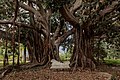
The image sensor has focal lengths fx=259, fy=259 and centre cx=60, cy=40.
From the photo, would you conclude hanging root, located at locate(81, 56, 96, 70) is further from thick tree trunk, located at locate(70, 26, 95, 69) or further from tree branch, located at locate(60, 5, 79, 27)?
tree branch, located at locate(60, 5, 79, 27)

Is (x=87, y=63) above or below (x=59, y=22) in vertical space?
below

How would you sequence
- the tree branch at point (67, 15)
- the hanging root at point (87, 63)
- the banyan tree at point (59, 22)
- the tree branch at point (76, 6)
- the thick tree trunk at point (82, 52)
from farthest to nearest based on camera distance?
the tree branch at point (76, 6)
the thick tree trunk at point (82, 52)
the hanging root at point (87, 63)
the banyan tree at point (59, 22)
the tree branch at point (67, 15)

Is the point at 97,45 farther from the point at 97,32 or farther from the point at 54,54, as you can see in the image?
the point at 54,54

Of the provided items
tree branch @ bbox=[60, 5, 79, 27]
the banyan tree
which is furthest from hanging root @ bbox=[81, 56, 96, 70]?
tree branch @ bbox=[60, 5, 79, 27]

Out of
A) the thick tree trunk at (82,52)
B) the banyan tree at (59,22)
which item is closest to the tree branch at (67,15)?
the banyan tree at (59,22)

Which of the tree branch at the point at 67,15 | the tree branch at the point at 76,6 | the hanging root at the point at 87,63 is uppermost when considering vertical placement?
the tree branch at the point at 76,6

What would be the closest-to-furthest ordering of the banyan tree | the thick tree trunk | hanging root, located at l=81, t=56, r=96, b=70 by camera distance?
the banyan tree < hanging root, located at l=81, t=56, r=96, b=70 < the thick tree trunk

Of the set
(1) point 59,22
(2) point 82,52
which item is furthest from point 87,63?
(1) point 59,22

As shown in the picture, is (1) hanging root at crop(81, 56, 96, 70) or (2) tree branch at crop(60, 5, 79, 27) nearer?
(2) tree branch at crop(60, 5, 79, 27)

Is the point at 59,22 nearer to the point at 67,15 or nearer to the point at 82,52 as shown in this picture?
the point at 82,52

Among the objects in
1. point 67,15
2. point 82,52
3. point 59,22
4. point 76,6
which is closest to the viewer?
point 67,15

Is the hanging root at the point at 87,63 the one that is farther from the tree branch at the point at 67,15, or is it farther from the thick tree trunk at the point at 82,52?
the tree branch at the point at 67,15

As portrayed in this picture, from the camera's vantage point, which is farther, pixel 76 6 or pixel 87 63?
pixel 76 6

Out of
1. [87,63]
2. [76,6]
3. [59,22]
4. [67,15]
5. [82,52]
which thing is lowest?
[87,63]
